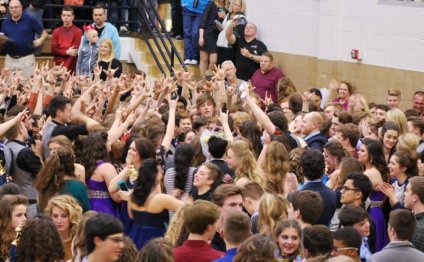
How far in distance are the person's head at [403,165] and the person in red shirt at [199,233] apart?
3.19m

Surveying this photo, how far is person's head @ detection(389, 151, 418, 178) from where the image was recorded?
12250 millimetres

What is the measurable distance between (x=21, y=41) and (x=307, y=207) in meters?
11.6

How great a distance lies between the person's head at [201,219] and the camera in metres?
9.52

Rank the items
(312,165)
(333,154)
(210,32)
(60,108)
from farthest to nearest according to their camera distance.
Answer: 1. (210,32)
2. (60,108)
3. (333,154)
4. (312,165)

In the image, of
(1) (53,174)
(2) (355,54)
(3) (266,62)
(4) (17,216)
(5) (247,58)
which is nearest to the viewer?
(4) (17,216)

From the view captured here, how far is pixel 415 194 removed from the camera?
1105 centimetres

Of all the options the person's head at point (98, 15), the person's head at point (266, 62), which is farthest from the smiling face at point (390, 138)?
the person's head at point (98, 15)

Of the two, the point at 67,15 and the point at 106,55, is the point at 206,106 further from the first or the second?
Answer: the point at 67,15

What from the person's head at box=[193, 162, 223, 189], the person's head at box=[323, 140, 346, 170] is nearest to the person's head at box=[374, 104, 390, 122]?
the person's head at box=[323, 140, 346, 170]

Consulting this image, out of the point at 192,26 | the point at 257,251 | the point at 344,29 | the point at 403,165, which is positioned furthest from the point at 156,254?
the point at 192,26

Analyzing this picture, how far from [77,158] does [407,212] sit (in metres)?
4.09

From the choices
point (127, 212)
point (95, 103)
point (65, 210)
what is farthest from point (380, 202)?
point (95, 103)

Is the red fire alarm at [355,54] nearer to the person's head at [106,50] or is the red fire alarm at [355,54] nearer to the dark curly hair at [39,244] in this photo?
the person's head at [106,50]

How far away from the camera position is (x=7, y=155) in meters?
12.9
